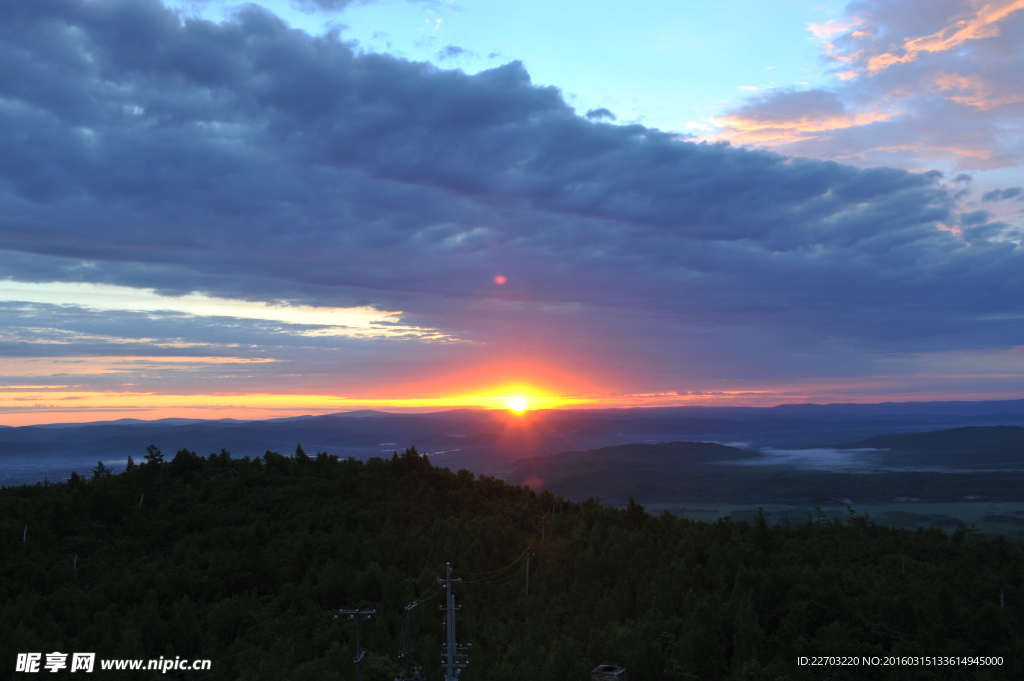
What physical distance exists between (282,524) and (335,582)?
1555 centimetres

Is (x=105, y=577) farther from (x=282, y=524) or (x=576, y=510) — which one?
(x=576, y=510)

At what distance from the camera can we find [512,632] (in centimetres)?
5562

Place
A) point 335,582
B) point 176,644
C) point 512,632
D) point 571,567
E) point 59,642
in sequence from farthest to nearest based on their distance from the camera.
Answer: point 571,567 → point 335,582 → point 512,632 → point 176,644 → point 59,642

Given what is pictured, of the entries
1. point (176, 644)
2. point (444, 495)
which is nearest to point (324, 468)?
point (444, 495)

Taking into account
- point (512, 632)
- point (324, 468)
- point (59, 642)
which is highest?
point (324, 468)

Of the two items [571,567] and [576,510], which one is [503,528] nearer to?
[571,567]

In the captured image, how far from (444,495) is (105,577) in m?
40.6

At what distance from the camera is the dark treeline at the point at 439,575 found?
1875 inches

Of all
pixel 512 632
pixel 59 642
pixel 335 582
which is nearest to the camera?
pixel 59 642

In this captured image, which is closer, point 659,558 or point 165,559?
point 165,559

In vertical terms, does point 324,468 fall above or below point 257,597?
above

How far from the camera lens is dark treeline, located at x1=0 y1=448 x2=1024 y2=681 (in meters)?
47.6

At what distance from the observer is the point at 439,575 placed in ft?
215

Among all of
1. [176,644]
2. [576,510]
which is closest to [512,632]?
[176,644]
